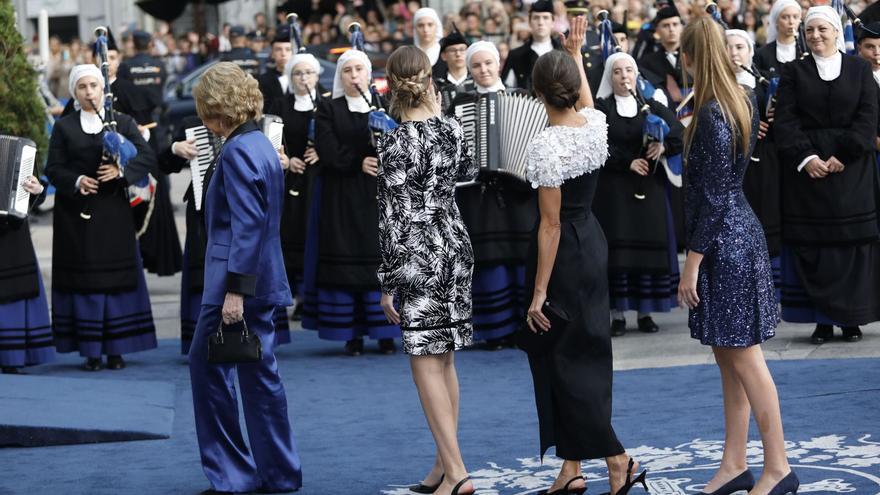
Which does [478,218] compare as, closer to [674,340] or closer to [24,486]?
[674,340]

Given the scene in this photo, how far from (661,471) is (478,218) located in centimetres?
356

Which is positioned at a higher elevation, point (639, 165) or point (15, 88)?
point (15, 88)

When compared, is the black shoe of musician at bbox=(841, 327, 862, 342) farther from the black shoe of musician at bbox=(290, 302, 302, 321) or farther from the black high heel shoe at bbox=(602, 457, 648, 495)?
the black shoe of musician at bbox=(290, 302, 302, 321)

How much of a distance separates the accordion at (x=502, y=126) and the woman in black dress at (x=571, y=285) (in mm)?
2985

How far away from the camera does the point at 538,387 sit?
6.07 m

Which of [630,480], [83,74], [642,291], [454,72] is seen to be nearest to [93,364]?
[83,74]

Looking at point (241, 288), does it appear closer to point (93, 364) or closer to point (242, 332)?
point (242, 332)

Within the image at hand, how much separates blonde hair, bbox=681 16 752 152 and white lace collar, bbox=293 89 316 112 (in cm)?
514

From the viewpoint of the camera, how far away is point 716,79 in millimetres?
5773

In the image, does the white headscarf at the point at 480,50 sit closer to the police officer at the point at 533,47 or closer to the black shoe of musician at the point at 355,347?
the police officer at the point at 533,47

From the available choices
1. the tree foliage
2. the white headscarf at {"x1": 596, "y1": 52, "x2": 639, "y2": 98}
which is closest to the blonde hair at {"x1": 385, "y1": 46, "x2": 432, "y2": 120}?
the white headscarf at {"x1": 596, "y1": 52, "x2": 639, "y2": 98}

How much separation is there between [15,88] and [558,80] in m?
5.18

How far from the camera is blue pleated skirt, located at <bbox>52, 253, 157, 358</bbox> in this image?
968 centimetres

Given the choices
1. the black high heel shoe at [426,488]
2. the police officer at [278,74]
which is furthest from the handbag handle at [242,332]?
the police officer at [278,74]
